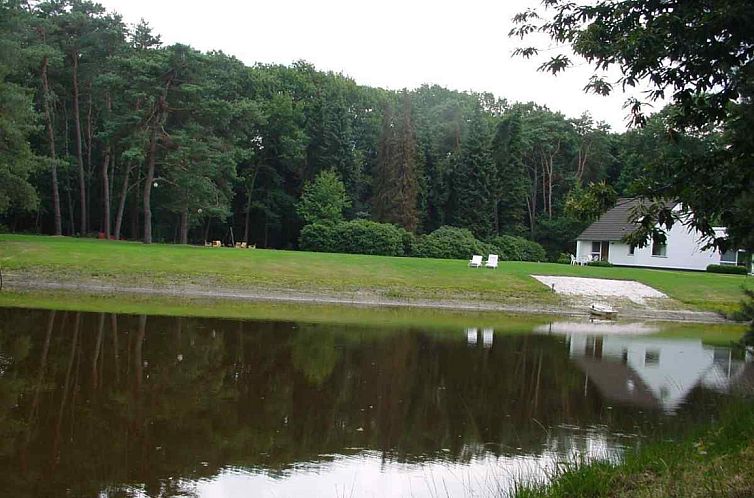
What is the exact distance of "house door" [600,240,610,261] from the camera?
57.4 metres

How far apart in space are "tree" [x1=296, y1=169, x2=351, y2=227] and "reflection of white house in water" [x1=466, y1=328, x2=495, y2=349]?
115 feet

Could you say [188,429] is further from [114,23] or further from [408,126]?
[408,126]

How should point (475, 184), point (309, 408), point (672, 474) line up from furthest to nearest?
point (475, 184)
point (309, 408)
point (672, 474)

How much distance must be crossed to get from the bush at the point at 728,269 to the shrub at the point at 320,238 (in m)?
26.8

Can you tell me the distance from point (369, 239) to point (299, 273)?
2032 cm

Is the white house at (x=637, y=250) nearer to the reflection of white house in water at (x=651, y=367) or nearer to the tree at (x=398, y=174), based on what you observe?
the tree at (x=398, y=174)

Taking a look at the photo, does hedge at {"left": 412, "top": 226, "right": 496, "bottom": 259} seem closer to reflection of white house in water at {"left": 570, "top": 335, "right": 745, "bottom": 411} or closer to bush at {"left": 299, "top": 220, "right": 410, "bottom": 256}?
bush at {"left": 299, "top": 220, "right": 410, "bottom": 256}

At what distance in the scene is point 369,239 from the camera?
53188 mm

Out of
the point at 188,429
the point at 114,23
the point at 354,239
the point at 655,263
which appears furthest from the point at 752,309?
the point at 114,23

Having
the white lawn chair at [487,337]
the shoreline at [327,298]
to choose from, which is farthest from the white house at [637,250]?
the white lawn chair at [487,337]

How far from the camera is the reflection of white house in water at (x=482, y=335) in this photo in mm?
19527

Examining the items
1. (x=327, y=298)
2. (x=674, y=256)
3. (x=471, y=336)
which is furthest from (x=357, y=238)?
(x=471, y=336)

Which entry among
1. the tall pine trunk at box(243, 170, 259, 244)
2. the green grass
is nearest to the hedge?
the tall pine trunk at box(243, 170, 259, 244)

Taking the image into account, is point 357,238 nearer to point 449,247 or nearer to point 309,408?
point 449,247
